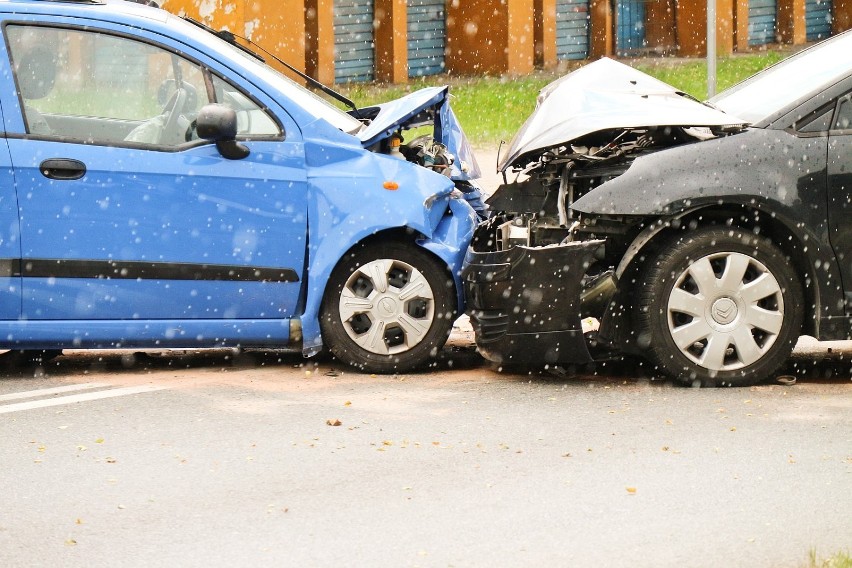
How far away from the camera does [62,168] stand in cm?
692

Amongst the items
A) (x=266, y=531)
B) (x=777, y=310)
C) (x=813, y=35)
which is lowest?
(x=266, y=531)

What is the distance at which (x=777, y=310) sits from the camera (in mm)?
6812

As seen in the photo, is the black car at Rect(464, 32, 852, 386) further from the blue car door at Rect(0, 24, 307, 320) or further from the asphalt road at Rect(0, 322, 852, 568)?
the blue car door at Rect(0, 24, 307, 320)

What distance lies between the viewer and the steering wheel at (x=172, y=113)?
7149 mm

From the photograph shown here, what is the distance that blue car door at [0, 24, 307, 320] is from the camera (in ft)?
22.8

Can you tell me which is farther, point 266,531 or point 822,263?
point 822,263

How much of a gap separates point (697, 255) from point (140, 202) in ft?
8.67

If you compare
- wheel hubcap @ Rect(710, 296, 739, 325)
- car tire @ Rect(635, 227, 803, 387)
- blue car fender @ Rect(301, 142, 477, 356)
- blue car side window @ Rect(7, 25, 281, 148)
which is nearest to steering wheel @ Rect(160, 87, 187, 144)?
blue car side window @ Rect(7, 25, 281, 148)

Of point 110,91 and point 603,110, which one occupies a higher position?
point 110,91

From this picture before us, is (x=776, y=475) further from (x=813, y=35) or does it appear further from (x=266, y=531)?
(x=813, y=35)

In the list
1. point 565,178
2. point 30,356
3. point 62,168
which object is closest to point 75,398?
point 62,168

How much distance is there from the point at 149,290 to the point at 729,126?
2.87 m

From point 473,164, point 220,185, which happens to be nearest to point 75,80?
point 220,185

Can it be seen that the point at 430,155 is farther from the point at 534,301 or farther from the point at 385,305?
the point at 534,301
